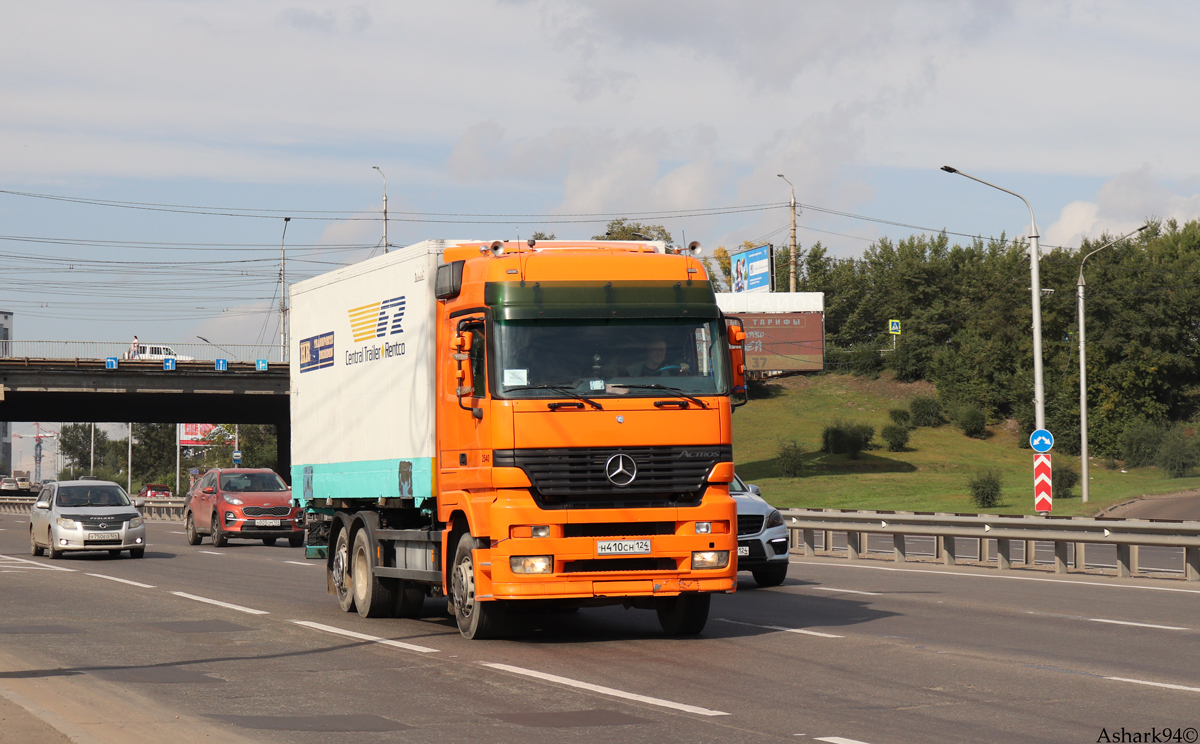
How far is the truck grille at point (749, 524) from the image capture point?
18625 millimetres

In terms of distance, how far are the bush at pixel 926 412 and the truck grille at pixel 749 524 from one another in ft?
217

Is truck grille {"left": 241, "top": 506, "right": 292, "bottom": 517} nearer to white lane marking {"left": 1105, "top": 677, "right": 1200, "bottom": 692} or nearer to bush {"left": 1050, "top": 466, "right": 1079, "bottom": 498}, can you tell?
white lane marking {"left": 1105, "top": 677, "right": 1200, "bottom": 692}

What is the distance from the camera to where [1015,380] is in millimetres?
86688

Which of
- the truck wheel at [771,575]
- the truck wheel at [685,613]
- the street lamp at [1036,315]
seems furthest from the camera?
the street lamp at [1036,315]

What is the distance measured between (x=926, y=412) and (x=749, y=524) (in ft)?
219

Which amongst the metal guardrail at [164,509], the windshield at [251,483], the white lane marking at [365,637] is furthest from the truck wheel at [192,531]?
the metal guardrail at [164,509]

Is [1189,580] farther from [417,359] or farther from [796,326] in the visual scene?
[796,326]

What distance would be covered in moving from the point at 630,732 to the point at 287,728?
2.15 meters

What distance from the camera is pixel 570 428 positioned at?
11.8 metres

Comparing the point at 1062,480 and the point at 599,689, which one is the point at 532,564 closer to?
the point at 599,689

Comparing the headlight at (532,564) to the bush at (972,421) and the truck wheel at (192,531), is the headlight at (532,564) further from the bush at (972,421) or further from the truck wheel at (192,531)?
the bush at (972,421)

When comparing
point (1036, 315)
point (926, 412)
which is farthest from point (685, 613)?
point (926, 412)

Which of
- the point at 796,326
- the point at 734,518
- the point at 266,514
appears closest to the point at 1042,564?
the point at 734,518

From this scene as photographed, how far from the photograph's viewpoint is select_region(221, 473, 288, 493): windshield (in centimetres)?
3425
